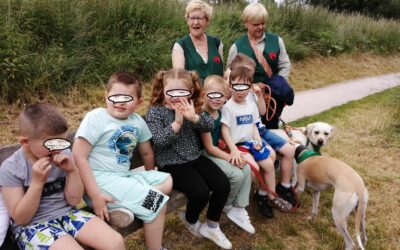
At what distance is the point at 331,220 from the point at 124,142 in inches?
89.8

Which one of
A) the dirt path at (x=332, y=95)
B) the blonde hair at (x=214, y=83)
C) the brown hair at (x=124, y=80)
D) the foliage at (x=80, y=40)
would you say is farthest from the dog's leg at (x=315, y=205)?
the foliage at (x=80, y=40)

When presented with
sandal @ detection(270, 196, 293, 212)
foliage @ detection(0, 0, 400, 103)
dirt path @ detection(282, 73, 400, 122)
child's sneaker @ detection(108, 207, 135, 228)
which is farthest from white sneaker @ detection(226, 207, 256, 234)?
dirt path @ detection(282, 73, 400, 122)

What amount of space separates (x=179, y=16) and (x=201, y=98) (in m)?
5.92

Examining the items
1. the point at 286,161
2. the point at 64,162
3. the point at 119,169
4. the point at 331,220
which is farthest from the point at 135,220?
the point at 331,220

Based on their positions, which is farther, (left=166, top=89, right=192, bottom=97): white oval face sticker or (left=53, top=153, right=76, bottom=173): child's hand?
(left=166, top=89, right=192, bottom=97): white oval face sticker

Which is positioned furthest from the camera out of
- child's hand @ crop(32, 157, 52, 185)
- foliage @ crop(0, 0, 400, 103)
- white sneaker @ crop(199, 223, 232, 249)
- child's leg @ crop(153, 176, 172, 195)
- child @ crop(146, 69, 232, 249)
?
foliage @ crop(0, 0, 400, 103)

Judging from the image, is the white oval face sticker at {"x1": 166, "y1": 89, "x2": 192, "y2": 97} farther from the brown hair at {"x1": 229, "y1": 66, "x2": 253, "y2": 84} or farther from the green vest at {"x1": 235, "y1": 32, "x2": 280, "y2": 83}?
the green vest at {"x1": 235, "y1": 32, "x2": 280, "y2": 83}

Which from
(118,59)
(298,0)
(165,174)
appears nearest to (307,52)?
(298,0)

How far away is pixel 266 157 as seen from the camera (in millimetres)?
3486

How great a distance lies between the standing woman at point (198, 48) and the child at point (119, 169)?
1.16m

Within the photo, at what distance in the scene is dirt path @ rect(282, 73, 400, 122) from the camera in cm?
779

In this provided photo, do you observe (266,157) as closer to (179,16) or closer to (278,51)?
(278,51)

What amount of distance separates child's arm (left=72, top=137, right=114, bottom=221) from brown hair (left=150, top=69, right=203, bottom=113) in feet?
2.34

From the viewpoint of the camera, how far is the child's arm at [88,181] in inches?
95.1
